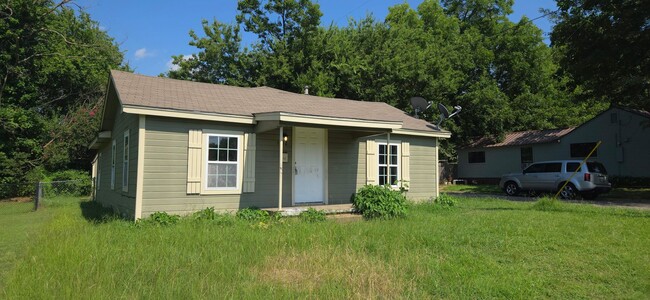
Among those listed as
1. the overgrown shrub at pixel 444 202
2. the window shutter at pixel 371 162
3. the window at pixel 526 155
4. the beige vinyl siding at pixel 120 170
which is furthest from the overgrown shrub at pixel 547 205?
the window at pixel 526 155

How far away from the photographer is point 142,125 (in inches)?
351

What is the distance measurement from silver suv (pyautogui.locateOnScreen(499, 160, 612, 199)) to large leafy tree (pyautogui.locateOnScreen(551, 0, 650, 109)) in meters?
3.83

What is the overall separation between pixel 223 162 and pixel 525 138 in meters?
22.0

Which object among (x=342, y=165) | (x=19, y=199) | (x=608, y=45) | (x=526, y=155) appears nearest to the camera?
(x=342, y=165)

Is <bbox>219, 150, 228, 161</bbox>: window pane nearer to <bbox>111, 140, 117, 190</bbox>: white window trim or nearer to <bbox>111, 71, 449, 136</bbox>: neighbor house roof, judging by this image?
<bbox>111, 71, 449, 136</bbox>: neighbor house roof

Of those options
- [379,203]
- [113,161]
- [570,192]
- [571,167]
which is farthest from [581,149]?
[113,161]

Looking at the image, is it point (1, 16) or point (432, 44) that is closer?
point (1, 16)

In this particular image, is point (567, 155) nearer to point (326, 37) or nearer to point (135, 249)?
point (326, 37)

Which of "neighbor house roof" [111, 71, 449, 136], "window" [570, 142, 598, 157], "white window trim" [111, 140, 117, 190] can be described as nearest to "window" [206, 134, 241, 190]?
"neighbor house roof" [111, 71, 449, 136]

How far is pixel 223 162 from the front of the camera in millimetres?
9914

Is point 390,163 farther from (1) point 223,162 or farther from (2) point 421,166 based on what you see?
(1) point 223,162

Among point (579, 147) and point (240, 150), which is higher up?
point (579, 147)

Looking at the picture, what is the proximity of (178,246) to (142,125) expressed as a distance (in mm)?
3666

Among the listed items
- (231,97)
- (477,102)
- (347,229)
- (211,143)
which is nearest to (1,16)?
(231,97)
